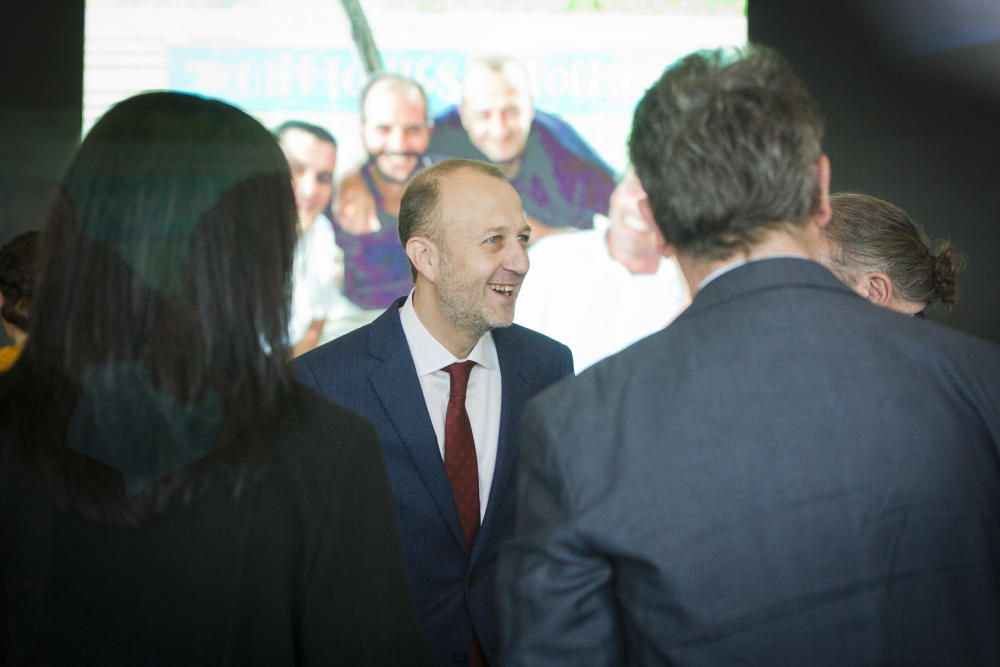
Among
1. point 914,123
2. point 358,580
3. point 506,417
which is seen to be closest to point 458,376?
point 506,417

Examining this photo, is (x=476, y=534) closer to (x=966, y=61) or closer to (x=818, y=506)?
(x=818, y=506)

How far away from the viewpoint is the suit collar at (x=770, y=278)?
121 centimetres

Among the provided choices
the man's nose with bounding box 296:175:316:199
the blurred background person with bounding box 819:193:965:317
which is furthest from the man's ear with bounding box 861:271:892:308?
the man's nose with bounding box 296:175:316:199

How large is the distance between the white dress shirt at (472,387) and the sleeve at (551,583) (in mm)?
1133

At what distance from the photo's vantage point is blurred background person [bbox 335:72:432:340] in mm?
4801

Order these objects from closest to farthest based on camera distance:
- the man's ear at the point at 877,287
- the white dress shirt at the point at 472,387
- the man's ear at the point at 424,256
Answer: the man's ear at the point at 877,287
the white dress shirt at the point at 472,387
the man's ear at the point at 424,256

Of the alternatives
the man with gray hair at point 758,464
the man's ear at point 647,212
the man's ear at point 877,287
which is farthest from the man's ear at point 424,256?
the man with gray hair at point 758,464

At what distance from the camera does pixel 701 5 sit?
4.88 meters

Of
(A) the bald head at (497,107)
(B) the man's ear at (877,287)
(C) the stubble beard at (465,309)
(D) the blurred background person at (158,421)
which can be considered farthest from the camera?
(A) the bald head at (497,107)

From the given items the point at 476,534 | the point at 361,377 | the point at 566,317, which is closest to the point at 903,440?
the point at 476,534

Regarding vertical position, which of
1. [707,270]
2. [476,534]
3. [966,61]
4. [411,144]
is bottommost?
[476,534]

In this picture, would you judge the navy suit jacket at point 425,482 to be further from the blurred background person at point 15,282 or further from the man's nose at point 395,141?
the man's nose at point 395,141

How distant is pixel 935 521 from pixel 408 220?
1994mm

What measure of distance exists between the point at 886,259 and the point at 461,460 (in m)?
1.09
